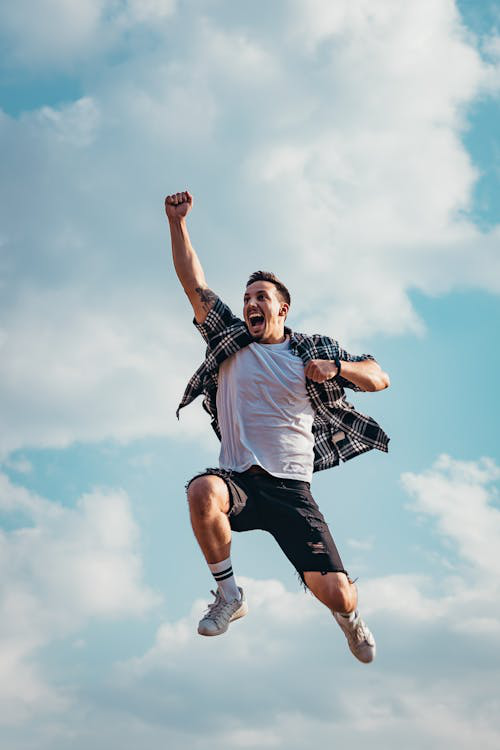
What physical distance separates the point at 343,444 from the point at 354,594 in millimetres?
1465

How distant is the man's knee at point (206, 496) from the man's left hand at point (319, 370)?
116 centimetres

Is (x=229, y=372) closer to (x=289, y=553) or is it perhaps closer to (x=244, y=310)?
(x=244, y=310)

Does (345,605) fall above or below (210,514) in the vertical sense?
below

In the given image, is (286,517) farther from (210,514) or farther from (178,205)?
(178,205)

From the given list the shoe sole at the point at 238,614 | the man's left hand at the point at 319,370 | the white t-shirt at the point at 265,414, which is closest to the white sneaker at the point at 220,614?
the shoe sole at the point at 238,614

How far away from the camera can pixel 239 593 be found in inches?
279

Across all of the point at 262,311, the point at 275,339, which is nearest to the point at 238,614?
the point at 275,339

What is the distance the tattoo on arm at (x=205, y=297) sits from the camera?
25.2 ft

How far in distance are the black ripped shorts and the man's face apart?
1255 millimetres

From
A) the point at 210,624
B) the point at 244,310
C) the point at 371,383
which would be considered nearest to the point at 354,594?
the point at 210,624

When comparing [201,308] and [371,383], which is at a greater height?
[201,308]

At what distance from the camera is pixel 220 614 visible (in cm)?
692

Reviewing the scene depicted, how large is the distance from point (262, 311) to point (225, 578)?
2.25m

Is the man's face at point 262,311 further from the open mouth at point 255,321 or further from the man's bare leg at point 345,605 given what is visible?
the man's bare leg at point 345,605
